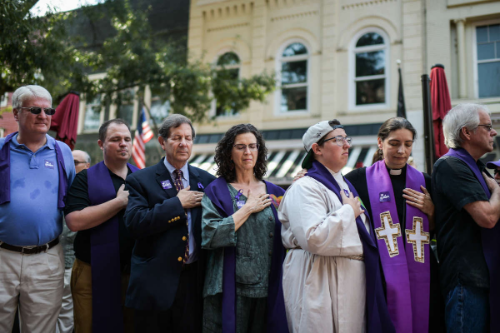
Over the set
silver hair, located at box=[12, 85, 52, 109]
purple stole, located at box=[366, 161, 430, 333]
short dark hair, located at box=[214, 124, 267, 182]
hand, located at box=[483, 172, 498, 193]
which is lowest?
purple stole, located at box=[366, 161, 430, 333]

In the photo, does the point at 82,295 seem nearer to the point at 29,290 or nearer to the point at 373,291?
the point at 29,290

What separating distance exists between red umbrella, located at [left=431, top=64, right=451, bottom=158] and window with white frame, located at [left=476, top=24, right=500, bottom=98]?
582 centimetres

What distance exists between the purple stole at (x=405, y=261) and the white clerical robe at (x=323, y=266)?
37 cm

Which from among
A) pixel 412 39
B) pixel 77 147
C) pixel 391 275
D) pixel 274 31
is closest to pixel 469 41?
pixel 412 39

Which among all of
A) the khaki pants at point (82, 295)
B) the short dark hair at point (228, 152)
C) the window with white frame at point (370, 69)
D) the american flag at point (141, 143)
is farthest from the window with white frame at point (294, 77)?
the khaki pants at point (82, 295)

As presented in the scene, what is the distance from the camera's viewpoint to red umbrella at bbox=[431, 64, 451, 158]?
4.96 meters

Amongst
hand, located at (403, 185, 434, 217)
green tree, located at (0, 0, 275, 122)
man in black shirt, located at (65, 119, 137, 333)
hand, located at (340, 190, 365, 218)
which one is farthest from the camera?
green tree, located at (0, 0, 275, 122)

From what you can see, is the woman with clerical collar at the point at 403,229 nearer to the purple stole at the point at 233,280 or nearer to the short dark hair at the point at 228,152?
the purple stole at the point at 233,280

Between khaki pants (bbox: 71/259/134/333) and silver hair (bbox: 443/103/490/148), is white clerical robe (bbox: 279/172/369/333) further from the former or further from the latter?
khaki pants (bbox: 71/259/134/333)

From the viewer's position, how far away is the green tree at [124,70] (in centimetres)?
718

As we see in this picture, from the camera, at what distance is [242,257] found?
2.88 metres

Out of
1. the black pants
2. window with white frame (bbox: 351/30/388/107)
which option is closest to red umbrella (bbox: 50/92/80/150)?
the black pants

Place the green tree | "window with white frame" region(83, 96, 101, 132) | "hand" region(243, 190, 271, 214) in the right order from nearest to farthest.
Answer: "hand" region(243, 190, 271, 214), the green tree, "window with white frame" region(83, 96, 101, 132)

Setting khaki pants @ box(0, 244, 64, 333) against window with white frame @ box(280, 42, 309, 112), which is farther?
window with white frame @ box(280, 42, 309, 112)
